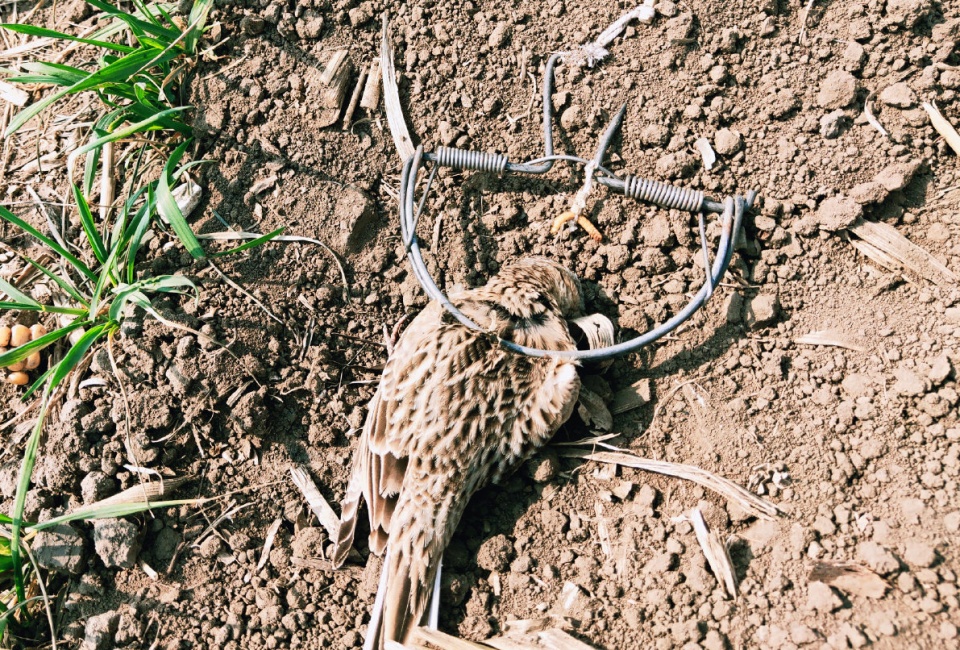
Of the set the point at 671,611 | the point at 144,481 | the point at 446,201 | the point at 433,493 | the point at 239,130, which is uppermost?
the point at 239,130

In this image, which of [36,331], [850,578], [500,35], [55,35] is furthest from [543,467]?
[55,35]

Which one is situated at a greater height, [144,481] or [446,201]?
[446,201]

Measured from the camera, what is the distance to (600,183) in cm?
448

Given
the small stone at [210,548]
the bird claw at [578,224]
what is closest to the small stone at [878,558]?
the bird claw at [578,224]

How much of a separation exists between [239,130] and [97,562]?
8.47 ft

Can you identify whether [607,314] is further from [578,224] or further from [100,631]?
[100,631]

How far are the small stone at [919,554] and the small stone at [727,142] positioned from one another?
2235 mm

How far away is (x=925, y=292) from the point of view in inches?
166

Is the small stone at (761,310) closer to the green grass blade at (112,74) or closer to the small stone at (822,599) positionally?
the small stone at (822,599)

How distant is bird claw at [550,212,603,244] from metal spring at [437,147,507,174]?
18.4 inches

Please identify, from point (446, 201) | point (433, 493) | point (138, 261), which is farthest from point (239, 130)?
point (433, 493)

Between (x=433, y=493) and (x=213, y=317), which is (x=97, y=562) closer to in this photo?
(x=213, y=317)

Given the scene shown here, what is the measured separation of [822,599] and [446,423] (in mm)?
1995

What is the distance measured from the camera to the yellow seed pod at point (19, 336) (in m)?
4.65
